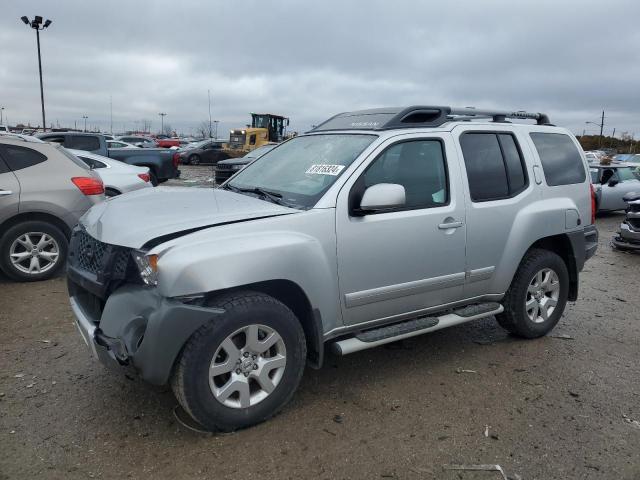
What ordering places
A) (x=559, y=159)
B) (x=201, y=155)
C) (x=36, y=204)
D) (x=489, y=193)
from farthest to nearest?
(x=201, y=155), (x=36, y=204), (x=559, y=159), (x=489, y=193)

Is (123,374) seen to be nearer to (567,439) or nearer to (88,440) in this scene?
(88,440)

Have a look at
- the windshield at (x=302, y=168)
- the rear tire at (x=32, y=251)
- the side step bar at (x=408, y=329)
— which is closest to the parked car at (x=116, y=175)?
the rear tire at (x=32, y=251)

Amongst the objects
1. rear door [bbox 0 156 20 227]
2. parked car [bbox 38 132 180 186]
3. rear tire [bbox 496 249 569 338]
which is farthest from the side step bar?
parked car [bbox 38 132 180 186]

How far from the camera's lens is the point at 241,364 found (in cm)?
309

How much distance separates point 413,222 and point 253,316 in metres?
1.36

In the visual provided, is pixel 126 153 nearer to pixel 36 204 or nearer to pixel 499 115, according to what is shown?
pixel 36 204

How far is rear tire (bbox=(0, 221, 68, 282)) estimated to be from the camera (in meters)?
6.02

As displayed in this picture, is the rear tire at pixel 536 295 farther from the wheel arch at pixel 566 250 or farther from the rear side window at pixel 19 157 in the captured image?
the rear side window at pixel 19 157

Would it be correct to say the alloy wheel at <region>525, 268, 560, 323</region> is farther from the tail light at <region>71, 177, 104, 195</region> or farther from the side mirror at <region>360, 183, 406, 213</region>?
the tail light at <region>71, 177, 104, 195</region>

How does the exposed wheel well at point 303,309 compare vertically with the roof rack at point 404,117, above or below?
below

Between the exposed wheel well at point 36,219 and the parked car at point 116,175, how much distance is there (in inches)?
89.7

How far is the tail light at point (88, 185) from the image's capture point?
6.33m

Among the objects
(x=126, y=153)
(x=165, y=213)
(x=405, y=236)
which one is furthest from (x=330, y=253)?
(x=126, y=153)

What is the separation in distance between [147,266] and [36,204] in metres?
3.98
